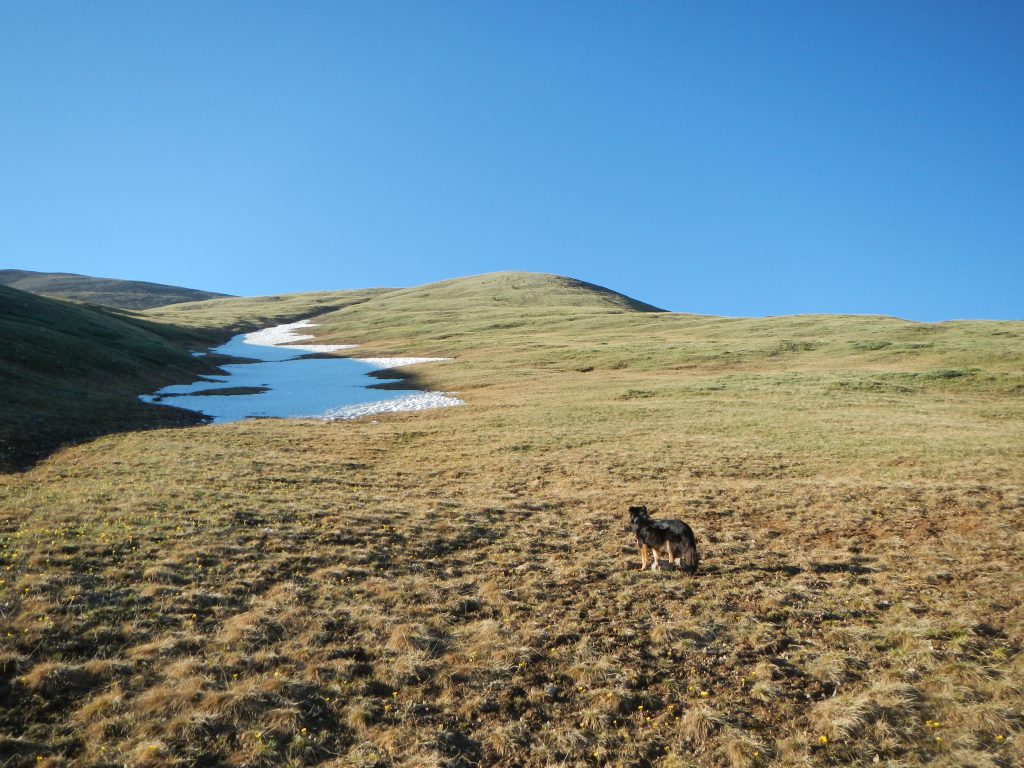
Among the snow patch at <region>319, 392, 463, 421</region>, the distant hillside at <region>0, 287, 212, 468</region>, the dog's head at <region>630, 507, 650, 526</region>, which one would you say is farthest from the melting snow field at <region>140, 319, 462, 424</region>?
the dog's head at <region>630, 507, 650, 526</region>

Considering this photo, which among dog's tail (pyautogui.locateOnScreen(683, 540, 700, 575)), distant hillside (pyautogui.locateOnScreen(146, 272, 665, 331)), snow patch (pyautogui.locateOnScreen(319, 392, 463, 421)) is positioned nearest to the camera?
dog's tail (pyautogui.locateOnScreen(683, 540, 700, 575))

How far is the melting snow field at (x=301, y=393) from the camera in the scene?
41.5 meters

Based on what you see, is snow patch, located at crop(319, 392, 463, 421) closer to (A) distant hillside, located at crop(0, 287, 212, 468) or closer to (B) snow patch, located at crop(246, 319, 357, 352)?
(A) distant hillside, located at crop(0, 287, 212, 468)

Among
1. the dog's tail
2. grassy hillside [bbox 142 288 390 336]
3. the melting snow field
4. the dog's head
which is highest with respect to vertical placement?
grassy hillside [bbox 142 288 390 336]

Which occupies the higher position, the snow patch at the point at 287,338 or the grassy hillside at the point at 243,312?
the grassy hillside at the point at 243,312

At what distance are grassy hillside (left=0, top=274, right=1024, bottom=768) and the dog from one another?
630mm

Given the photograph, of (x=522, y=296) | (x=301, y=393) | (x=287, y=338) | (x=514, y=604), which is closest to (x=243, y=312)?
(x=287, y=338)

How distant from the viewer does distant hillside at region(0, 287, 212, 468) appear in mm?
28397

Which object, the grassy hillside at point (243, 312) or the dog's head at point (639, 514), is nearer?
the dog's head at point (639, 514)

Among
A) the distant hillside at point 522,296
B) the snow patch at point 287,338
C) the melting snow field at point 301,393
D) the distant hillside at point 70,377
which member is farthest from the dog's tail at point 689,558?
the distant hillside at point 522,296

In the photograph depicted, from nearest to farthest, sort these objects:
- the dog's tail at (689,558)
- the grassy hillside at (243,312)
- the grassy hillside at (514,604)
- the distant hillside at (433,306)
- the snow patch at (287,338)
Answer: the grassy hillside at (514,604)
the dog's tail at (689,558)
the snow patch at (287,338)
the distant hillside at (433,306)
the grassy hillside at (243,312)

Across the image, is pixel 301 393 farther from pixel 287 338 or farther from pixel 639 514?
pixel 287 338

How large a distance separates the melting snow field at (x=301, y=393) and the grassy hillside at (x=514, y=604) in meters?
12.0

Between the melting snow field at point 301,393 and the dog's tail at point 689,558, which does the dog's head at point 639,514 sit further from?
the melting snow field at point 301,393
